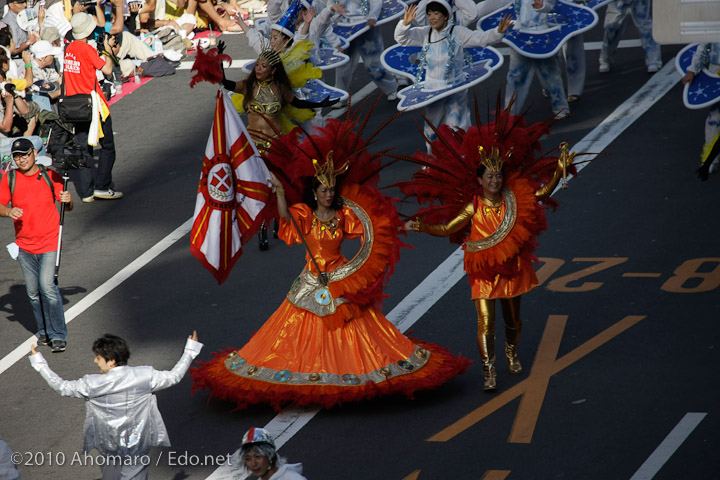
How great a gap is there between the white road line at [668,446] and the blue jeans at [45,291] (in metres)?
5.83

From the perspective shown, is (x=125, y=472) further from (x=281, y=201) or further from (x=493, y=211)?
(x=493, y=211)

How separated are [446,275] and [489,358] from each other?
9.27 feet

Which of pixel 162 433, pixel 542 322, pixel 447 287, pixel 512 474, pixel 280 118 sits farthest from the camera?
pixel 280 118

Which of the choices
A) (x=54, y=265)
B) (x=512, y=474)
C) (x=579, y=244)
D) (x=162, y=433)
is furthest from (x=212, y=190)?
(x=579, y=244)

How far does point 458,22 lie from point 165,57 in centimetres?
662

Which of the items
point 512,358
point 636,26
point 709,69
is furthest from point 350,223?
point 636,26

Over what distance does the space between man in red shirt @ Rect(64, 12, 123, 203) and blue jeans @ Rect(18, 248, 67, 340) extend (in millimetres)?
3387

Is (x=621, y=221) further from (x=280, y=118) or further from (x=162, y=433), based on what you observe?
(x=162, y=433)

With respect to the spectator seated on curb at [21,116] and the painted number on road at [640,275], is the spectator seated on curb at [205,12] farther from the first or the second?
the painted number on road at [640,275]

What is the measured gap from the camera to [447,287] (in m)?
12.4

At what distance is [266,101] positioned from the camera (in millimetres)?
13367

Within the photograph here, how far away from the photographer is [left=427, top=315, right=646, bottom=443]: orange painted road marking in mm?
9367

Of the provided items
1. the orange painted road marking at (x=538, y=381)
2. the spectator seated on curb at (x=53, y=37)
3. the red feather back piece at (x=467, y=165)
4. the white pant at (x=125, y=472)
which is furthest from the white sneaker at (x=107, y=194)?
the white pant at (x=125, y=472)

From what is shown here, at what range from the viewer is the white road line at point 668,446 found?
8516 mm
